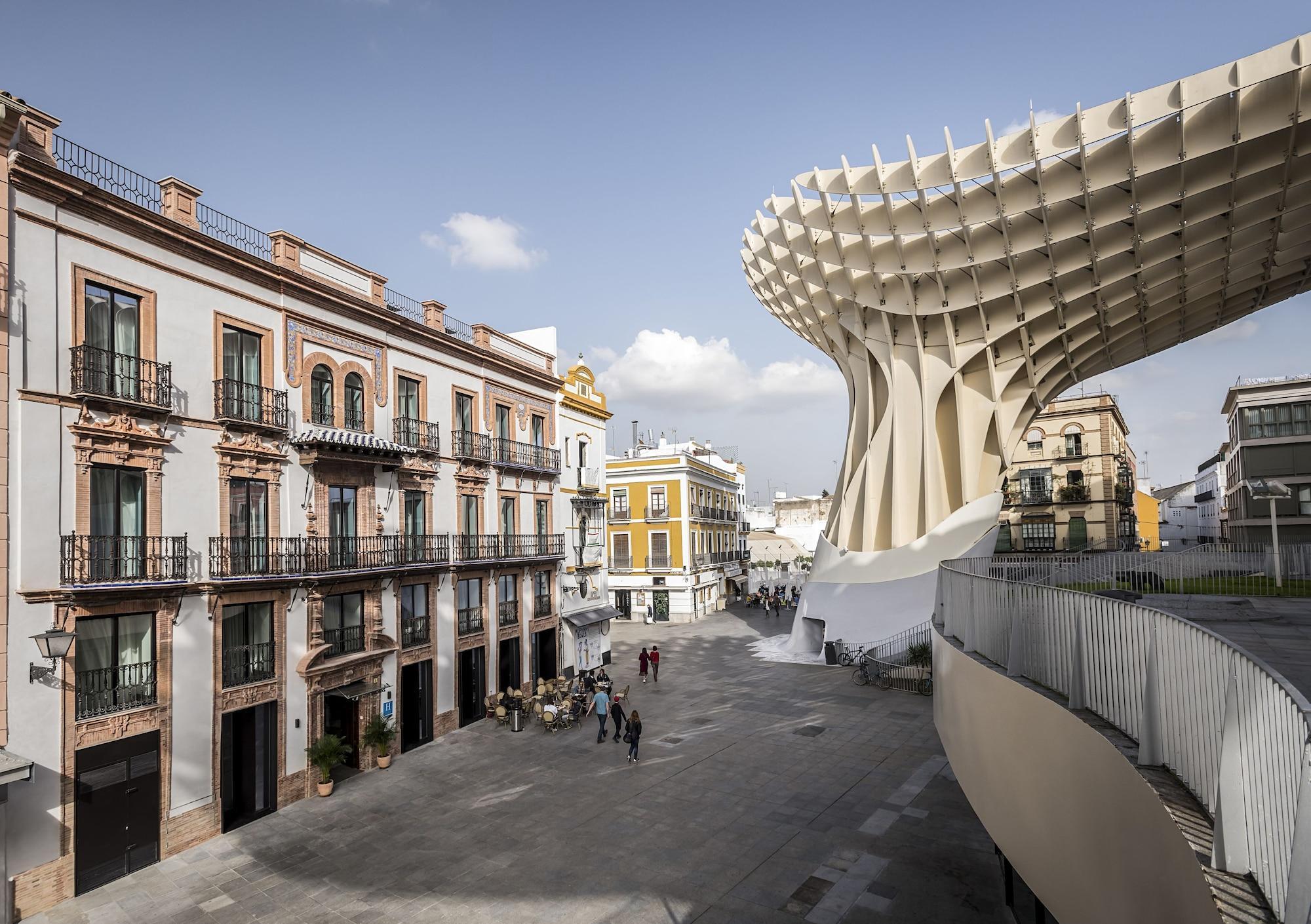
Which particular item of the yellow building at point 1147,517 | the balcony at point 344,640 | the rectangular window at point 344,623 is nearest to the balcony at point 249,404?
the rectangular window at point 344,623

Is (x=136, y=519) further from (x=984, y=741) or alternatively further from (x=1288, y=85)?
(x=1288, y=85)

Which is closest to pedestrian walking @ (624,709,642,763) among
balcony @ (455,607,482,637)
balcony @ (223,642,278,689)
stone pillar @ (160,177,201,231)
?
balcony @ (455,607,482,637)

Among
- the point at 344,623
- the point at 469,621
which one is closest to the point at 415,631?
the point at 469,621

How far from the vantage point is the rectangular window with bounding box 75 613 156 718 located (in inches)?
574

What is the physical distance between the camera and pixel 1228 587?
64.0 ft

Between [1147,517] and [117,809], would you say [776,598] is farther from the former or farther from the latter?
[1147,517]

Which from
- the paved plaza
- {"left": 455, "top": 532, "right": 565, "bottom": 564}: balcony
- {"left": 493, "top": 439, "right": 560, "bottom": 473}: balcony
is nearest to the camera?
the paved plaza

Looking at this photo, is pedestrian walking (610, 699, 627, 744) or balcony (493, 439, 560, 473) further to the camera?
balcony (493, 439, 560, 473)

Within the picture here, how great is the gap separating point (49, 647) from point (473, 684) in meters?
14.4

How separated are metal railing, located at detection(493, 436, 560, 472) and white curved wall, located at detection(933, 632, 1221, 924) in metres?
21.6

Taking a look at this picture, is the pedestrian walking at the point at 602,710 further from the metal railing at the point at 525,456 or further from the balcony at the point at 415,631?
the metal railing at the point at 525,456

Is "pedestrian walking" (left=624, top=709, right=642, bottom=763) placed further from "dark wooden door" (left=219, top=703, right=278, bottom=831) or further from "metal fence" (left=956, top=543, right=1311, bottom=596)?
"metal fence" (left=956, top=543, right=1311, bottom=596)

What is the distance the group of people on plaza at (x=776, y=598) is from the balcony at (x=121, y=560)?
4363cm

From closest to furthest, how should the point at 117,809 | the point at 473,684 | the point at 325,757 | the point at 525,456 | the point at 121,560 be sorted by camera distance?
the point at 117,809 → the point at 121,560 → the point at 325,757 → the point at 473,684 → the point at 525,456
